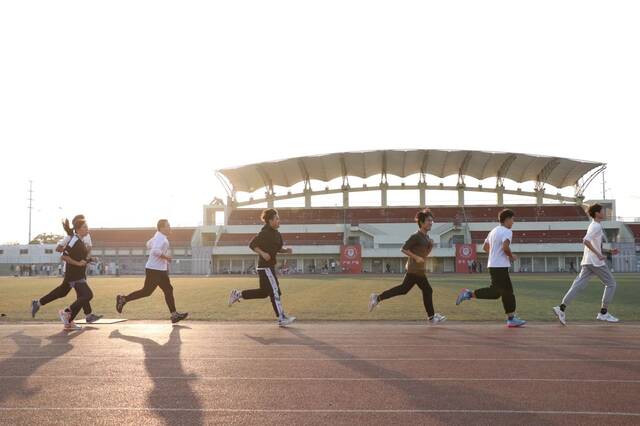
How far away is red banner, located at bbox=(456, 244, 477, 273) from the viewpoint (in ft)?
190

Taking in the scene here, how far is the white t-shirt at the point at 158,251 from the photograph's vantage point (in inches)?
404

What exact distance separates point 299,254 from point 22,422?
6141cm

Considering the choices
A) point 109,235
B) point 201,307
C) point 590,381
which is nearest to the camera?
point 590,381

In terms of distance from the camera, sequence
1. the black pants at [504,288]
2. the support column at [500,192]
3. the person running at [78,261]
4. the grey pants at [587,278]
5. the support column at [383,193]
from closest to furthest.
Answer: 1. the black pants at [504,288]
2. the person running at [78,261]
3. the grey pants at [587,278]
4. the support column at [500,192]
5. the support column at [383,193]

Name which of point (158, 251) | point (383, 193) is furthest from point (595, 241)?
point (383, 193)

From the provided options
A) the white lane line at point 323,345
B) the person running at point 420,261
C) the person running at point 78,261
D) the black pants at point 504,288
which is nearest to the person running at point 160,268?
the person running at point 78,261

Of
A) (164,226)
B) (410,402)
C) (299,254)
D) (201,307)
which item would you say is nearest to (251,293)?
(164,226)

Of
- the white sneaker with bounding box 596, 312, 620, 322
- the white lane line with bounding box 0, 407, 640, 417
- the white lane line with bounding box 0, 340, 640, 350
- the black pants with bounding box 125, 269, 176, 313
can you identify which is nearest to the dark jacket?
the black pants with bounding box 125, 269, 176, 313

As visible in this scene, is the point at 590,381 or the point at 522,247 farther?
the point at 522,247

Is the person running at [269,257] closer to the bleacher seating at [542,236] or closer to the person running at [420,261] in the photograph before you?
the person running at [420,261]

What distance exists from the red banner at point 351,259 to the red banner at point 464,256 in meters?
9.54

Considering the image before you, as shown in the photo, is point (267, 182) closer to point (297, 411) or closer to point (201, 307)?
point (201, 307)

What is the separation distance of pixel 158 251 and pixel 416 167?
185 feet

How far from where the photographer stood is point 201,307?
574 inches
